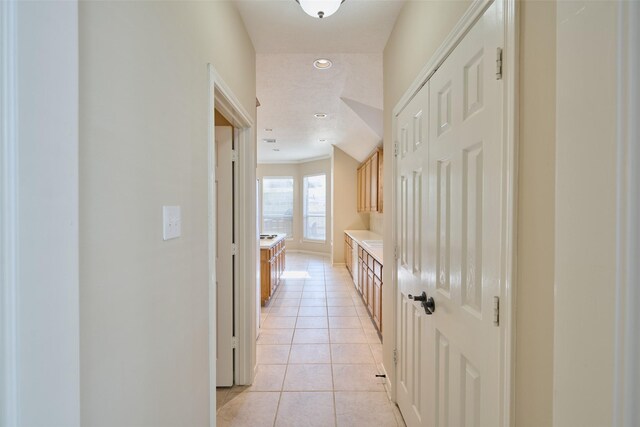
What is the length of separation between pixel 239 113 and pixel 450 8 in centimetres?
131

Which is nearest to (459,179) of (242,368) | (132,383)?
(132,383)

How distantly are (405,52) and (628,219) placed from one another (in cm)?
177

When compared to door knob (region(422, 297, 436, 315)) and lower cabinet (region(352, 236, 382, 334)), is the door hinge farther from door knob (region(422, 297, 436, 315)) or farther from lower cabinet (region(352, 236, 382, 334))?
lower cabinet (region(352, 236, 382, 334))

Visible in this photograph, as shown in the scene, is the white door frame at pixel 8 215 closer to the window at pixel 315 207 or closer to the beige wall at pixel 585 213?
the beige wall at pixel 585 213

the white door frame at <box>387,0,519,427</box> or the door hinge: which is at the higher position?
the door hinge

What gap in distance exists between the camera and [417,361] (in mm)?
1700

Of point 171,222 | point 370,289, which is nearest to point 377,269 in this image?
point 370,289

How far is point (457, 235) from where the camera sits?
1.20 metres

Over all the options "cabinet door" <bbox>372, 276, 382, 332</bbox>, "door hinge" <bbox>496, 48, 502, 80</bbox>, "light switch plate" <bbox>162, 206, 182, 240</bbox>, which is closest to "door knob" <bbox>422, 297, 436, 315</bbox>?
"door hinge" <bbox>496, 48, 502, 80</bbox>

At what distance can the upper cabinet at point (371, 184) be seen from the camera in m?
5.17

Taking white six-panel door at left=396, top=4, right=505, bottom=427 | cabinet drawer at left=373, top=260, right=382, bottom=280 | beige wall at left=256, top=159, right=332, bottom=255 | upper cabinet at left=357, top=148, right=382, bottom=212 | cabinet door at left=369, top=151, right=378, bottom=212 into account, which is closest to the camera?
white six-panel door at left=396, top=4, right=505, bottom=427

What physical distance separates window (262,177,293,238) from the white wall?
868 centimetres

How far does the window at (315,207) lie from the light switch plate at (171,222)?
7.45m

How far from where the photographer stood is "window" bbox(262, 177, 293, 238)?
931cm
